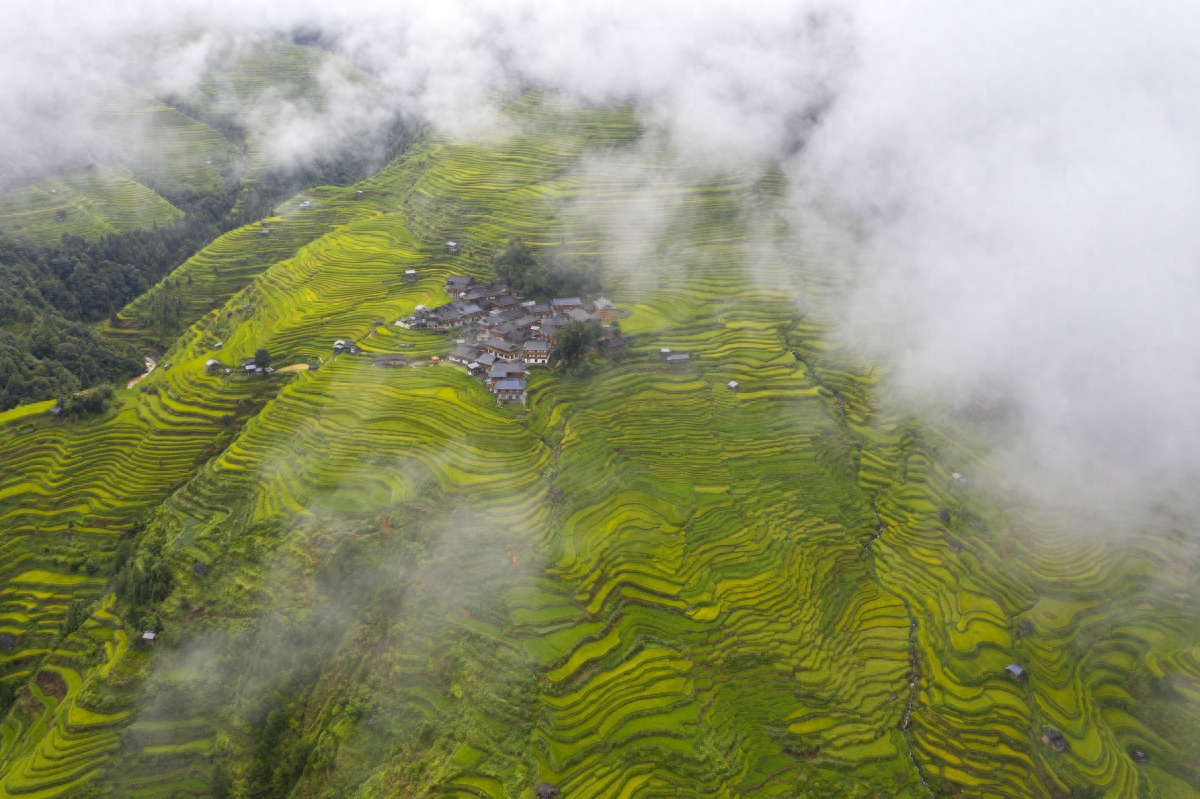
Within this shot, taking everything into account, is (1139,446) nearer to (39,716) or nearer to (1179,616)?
(1179,616)

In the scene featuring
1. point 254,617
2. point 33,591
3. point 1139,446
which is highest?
point 1139,446

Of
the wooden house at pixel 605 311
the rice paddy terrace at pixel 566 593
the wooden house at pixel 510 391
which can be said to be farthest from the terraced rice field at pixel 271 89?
the wooden house at pixel 510 391

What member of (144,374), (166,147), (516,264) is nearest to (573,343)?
(516,264)

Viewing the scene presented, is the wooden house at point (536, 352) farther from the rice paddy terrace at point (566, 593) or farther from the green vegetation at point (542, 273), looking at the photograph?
the green vegetation at point (542, 273)


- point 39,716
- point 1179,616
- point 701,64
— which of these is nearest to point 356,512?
point 39,716

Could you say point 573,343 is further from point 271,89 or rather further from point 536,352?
point 271,89

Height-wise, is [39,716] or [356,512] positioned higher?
[356,512]

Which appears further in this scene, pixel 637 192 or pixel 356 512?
pixel 637 192
